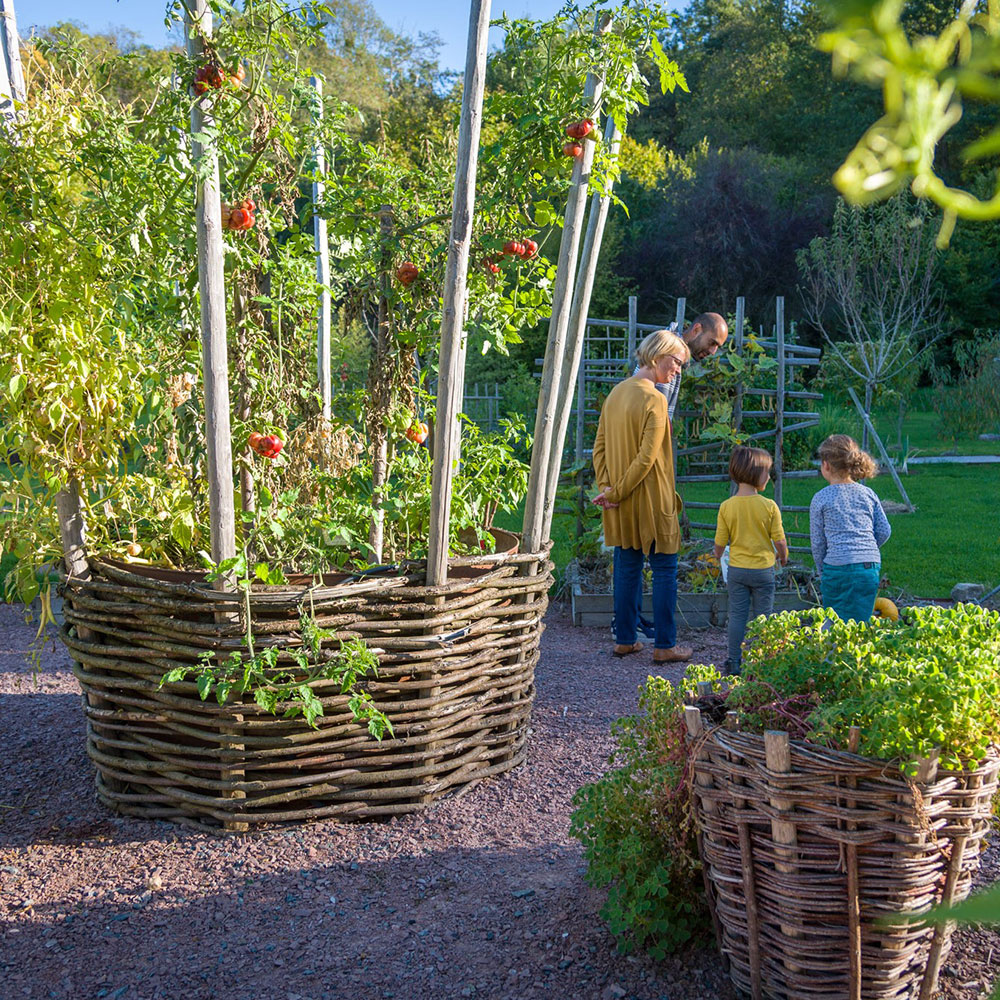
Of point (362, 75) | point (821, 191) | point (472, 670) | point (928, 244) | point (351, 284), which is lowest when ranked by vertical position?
point (472, 670)

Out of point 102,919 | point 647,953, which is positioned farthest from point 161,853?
point 647,953

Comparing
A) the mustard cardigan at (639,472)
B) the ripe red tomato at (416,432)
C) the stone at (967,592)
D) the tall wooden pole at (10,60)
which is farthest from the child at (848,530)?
the tall wooden pole at (10,60)

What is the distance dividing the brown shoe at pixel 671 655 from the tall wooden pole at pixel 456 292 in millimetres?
2393

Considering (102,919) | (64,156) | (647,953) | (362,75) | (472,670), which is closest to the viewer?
(647,953)

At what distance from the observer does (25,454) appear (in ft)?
9.73

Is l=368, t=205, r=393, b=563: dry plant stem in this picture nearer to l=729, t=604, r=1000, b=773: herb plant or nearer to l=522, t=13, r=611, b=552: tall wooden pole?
l=522, t=13, r=611, b=552: tall wooden pole

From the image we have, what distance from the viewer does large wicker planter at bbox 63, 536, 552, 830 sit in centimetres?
290

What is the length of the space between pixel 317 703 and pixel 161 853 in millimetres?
712

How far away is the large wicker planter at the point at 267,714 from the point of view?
2898mm

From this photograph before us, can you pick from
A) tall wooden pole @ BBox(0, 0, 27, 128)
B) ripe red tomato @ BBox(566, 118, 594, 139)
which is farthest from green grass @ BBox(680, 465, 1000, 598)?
tall wooden pole @ BBox(0, 0, 27, 128)

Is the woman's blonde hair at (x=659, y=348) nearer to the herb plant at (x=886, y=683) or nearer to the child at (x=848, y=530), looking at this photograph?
the child at (x=848, y=530)

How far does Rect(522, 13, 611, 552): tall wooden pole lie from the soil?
3.27ft

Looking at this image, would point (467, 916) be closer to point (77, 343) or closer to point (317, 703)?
point (317, 703)

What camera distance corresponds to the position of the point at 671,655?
513cm
